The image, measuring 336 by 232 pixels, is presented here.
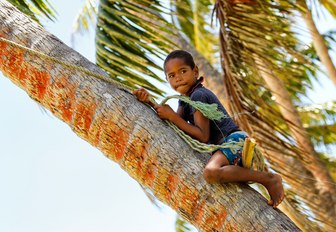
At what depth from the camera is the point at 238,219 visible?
2.73m

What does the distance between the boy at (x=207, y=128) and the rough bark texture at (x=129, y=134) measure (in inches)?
2.5

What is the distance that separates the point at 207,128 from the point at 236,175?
1.56ft

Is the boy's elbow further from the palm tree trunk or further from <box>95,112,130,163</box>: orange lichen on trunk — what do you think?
the palm tree trunk

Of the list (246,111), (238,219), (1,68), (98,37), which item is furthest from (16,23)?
(246,111)

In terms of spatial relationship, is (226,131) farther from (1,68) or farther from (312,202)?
(312,202)

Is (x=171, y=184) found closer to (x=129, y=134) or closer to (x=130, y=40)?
(x=129, y=134)

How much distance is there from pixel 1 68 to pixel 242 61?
12.1 feet

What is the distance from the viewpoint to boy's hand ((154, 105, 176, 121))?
3139 millimetres

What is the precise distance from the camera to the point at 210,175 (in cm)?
285

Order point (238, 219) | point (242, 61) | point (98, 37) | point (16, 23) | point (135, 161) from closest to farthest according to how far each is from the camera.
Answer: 1. point (238, 219)
2. point (135, 161)
3. point (16, 23)
4. point (98, 37)
5. point (242, 61)

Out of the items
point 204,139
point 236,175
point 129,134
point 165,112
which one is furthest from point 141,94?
point 236,175

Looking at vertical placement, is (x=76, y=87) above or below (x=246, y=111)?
above

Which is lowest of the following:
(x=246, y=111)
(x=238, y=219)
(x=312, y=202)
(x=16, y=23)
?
(x=312, y=202)

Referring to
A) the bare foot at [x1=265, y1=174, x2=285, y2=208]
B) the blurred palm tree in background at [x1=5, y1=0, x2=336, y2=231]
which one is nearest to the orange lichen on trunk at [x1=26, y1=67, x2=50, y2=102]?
the bare foot at [x1=265, y1=174, x2=285, y2=208]
